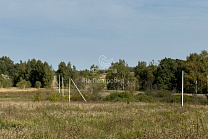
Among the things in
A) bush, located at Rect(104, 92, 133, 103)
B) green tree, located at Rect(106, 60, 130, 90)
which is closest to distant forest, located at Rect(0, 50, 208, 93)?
green tree, located at Rect(106, 60, 130, 90)

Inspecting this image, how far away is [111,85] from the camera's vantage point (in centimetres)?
6625

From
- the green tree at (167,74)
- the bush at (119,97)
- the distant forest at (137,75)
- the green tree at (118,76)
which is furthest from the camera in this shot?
the green tree at (118,76)

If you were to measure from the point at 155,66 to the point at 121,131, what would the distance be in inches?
2317

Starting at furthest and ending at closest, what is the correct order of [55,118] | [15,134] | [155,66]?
[155,66] → [55,118] → [15,134]

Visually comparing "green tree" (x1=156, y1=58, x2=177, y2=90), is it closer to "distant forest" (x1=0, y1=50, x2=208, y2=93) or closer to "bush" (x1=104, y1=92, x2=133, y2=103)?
"distant forest" (x1=0, y1=50, x2=208, y2=93)

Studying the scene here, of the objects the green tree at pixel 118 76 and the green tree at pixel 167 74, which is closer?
the green tree at pixel 167 74

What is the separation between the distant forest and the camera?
35781 millimetres

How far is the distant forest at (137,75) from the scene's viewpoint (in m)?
35.8

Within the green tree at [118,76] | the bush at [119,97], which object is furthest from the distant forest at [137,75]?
the bush at [119,97]

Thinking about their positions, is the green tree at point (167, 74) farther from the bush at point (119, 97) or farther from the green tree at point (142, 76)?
the bush at point (119, 97)

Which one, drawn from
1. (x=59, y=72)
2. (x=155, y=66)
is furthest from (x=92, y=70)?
(x=59, y=72)

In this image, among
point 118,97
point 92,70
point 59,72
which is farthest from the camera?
point 59,72

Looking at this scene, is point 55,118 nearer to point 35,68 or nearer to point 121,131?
point 121,131

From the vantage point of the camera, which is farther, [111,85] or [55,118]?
[111,85]
